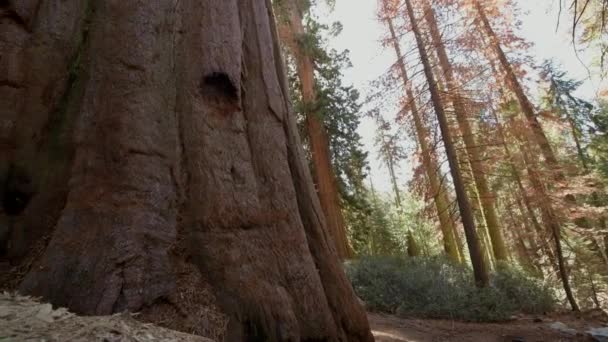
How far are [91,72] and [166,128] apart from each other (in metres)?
0.79

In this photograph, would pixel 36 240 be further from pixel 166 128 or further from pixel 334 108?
pixel 334 108

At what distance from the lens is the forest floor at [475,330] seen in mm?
5891

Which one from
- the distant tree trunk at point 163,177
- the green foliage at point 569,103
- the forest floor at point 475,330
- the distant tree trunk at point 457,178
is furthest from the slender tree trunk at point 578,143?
the distant tree trunk at point 163,177

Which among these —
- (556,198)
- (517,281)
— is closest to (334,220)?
(517,281)

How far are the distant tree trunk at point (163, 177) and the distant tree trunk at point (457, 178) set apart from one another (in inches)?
242

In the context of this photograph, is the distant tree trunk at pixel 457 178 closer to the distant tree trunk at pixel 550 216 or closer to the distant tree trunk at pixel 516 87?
the distant tree trunk at pixel 550 216

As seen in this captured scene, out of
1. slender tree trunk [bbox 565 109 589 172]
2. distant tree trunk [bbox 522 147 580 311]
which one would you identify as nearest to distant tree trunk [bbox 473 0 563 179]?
Answer: slender tree trunk [bbox 565 109 589 172]

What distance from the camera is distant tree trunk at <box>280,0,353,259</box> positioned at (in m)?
10.1

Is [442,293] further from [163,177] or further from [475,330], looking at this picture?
[163,177]

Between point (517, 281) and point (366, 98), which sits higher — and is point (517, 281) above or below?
below

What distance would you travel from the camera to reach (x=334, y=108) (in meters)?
11.5

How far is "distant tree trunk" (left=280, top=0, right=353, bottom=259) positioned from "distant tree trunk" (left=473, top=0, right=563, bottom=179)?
5908mm

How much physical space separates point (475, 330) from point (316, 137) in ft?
21.2

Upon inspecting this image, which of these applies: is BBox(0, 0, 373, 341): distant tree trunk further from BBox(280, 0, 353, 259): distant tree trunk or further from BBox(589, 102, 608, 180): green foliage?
BBox(589, 102, 608, 180): green foliage
